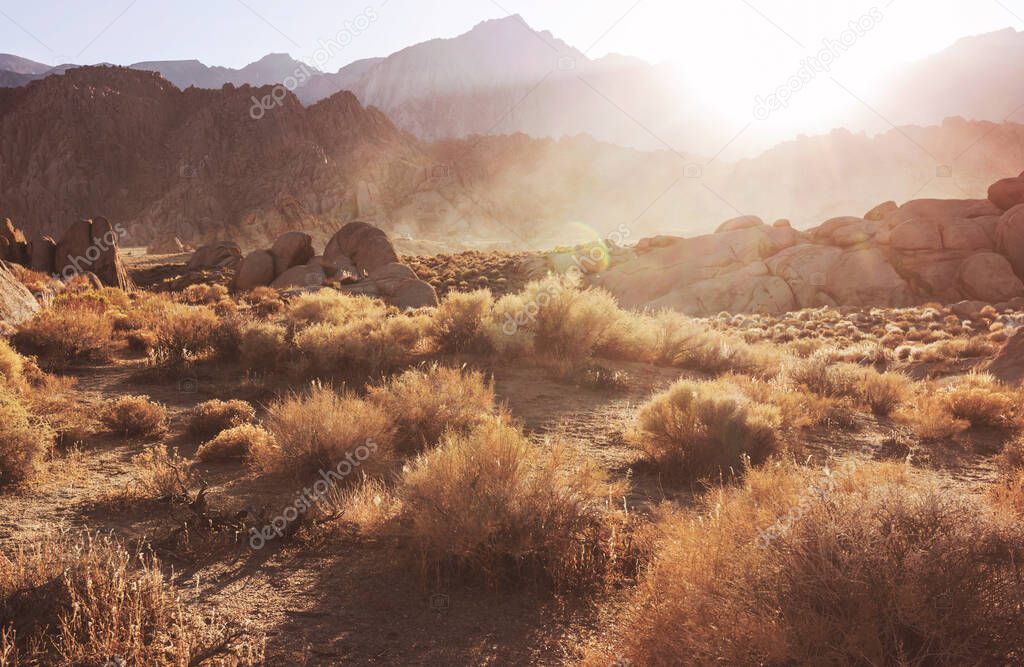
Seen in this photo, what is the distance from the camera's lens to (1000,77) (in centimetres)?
15175

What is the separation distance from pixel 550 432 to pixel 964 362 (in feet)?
44.9

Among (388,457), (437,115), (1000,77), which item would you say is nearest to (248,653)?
(388,457)

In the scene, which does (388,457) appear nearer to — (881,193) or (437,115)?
(881,193)

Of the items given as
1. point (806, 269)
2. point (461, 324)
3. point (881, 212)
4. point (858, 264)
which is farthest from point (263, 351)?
point (881, 212)

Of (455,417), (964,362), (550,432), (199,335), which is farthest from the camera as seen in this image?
(964,362)

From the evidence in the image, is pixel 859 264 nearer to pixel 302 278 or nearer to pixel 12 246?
pixel 302 278

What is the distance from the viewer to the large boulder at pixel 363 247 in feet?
112

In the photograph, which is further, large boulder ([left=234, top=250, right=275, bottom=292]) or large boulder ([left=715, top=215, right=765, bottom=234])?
large boulder ([left=715, top=215, right=765, bottom=234])

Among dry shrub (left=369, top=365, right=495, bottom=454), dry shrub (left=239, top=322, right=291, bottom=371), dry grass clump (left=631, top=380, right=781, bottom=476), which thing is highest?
dry shrub (left=239, top=322, right=291, bottom=371)

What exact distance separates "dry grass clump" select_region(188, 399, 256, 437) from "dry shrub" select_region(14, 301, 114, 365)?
16.2 ft

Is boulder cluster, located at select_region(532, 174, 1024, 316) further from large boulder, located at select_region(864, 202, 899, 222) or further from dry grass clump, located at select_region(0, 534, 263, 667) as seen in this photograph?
dry grass clump, located at select_region(0, 534, 263, 667)

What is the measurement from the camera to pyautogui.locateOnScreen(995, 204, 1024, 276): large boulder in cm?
3105

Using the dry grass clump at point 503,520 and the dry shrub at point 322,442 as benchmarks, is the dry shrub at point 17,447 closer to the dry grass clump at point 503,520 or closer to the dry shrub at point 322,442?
the dry shrub at point 322,442

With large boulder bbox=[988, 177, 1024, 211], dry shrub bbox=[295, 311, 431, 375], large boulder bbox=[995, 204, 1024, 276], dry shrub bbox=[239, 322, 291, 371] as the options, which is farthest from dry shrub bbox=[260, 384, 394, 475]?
large boulder bbox=[988, 177, 1024, 211]
